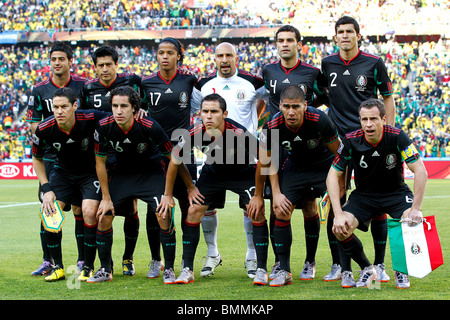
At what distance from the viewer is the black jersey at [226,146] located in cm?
611

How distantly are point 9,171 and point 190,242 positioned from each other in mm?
22584

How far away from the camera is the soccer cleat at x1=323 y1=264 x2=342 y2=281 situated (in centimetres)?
609

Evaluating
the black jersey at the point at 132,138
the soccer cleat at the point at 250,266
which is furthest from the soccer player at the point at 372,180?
the black jersey at the point at 132,138

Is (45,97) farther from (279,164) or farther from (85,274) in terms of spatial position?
(279,164)

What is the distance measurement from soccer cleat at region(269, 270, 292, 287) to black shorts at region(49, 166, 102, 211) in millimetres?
2054

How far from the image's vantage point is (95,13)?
38.4 meters

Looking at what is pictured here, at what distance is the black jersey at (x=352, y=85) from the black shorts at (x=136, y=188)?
2.01 meters

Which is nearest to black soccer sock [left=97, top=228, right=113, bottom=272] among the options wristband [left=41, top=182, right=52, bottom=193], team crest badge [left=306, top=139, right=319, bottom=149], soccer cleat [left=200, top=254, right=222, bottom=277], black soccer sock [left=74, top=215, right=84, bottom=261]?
black soccer sock [left=74, top=215, right=84, bottom=261]

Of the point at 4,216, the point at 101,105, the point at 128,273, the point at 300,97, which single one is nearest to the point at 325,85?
the point at 300,97

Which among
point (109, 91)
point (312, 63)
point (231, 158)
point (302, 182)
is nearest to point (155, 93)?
point (109, 91)

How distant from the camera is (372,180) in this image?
579 cm

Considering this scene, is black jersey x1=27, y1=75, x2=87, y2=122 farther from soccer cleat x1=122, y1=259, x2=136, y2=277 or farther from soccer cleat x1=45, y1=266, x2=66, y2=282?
soccer cleat x1=122, y1=259, x2=136, y2=277

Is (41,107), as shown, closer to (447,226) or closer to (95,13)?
(447,226)

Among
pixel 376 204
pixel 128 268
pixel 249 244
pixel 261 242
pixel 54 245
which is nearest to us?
pixel 376 204
